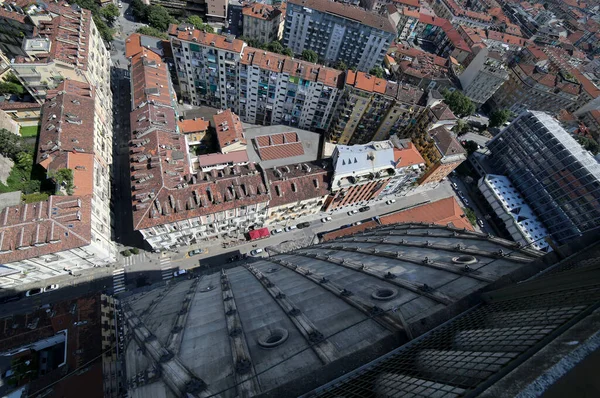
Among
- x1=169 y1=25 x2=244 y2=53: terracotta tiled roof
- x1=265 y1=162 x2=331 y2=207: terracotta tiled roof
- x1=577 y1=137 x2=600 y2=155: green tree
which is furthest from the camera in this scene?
x1=577 y1=137 x2=600 y2=155: green tree

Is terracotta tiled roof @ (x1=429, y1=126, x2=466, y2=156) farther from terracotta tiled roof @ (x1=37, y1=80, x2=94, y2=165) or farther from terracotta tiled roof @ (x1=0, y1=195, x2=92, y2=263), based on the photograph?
terracotta tiled roof @ (x1=37, y1=80, x2=94, y2=165)

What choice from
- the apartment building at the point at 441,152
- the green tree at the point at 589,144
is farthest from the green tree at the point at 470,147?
the green tree at the point at 589,144

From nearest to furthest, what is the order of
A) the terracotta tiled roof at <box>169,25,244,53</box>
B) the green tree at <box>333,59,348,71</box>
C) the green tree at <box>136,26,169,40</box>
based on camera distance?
the terracotta tiled roof at <box>169,25,244,53</box>
the green tree at <box>136,26,169,40</box>
the green tree at <box>333,59,348,71</box>

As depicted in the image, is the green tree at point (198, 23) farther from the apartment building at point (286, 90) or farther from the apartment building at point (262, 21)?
the apartment building at point (286, 90)

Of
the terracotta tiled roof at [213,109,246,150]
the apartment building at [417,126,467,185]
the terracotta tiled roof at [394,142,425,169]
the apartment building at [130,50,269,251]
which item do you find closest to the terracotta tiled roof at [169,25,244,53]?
the terracotta tiled roof at [213,109,246,150]

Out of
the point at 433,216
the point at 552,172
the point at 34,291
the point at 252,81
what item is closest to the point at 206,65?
the point at 252,81

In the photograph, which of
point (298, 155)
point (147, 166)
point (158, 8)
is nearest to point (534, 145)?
point (298, 155)

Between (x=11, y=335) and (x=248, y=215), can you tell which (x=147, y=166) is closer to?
(x=248, y=215)
